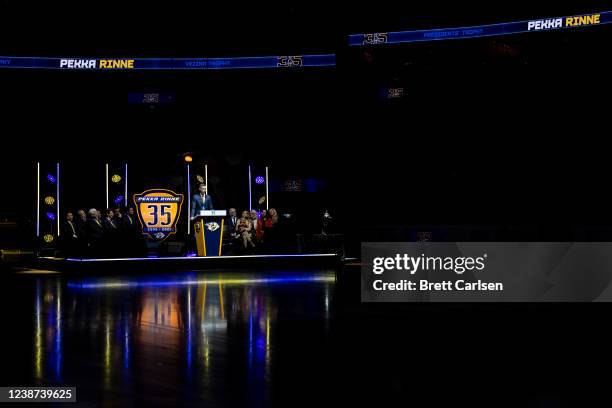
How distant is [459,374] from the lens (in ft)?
15.7

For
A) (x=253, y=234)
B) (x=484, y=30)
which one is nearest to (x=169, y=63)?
(x=253, y=234)

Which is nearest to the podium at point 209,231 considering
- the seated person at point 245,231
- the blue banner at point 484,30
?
the seated person at point 245,231

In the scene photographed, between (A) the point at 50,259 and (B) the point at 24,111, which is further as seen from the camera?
(B) the point at 24,111

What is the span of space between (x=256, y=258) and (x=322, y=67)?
982 centimetres

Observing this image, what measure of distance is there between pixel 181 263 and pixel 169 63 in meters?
Answer: 9.75

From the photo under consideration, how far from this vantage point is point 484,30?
66.2ft

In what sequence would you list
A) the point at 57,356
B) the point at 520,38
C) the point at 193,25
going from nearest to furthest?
the point at 57,356
the point at 520,38
the point at 193,25

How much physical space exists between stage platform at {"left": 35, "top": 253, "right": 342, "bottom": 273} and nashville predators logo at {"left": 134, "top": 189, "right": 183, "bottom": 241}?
2125 mm

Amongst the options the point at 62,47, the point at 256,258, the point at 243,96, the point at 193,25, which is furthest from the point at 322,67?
the point at 256,258

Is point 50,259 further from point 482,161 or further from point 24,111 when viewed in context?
point 482,161

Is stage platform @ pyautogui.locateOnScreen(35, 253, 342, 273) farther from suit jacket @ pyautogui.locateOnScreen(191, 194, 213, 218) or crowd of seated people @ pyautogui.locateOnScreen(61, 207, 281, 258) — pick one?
suit jacket @ pyautogui.locateOnScreen(191, 194, 213, 218)

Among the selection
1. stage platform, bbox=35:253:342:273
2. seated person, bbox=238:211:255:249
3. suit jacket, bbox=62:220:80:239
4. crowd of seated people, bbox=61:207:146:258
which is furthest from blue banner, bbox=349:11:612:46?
Result: suit jacket, bbox=62:220:80:239

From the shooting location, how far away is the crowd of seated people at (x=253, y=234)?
1725 cm

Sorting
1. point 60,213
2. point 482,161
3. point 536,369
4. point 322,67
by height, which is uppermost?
point 322,67
